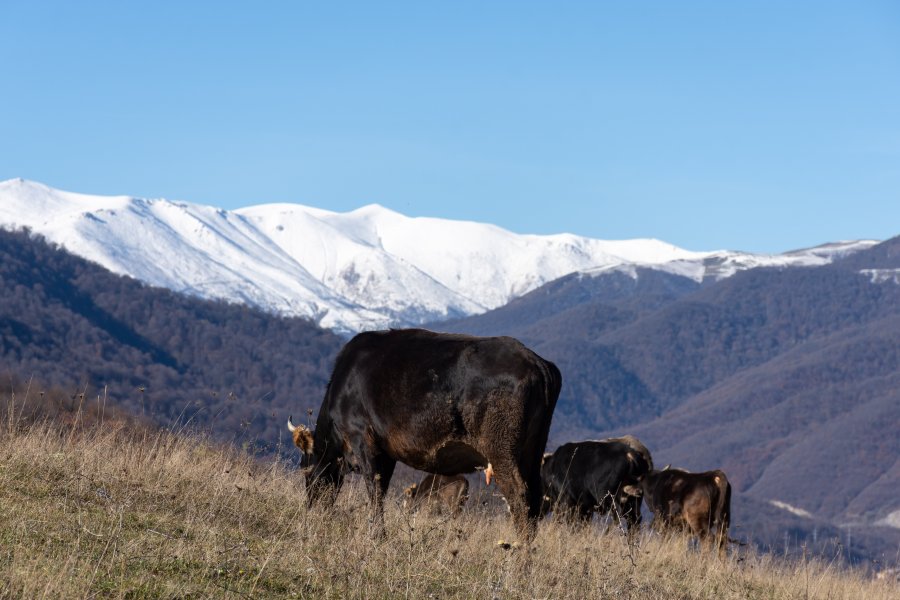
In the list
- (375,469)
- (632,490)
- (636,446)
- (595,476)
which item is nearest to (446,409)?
(375,469)

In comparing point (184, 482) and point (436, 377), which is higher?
point (436, 377)

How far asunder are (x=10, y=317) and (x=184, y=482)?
596ft

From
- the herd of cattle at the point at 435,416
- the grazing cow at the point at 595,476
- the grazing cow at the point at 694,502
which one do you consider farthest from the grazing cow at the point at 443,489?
the herd of cattle at the point at 435,416

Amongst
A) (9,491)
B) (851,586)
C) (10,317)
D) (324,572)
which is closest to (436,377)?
(324,572)

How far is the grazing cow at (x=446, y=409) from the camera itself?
11062mm

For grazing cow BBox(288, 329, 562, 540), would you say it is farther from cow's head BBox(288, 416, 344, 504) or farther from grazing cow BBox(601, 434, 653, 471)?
grazing cow BBox(601, 434, 653, 471)

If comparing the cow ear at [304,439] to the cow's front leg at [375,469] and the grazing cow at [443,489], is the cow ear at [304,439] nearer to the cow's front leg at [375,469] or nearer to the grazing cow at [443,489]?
the cow's front leg at [375,469]

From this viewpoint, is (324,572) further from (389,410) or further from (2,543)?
(389,410)

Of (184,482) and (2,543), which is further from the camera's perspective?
(184,482)

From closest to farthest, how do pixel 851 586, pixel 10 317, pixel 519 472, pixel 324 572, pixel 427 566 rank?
pixel 324 572 → pixel 427 566 → pixel 519 472 → pixel 851 586 → pixel 10 317

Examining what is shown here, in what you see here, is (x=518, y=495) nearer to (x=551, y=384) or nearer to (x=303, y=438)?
(x=551, y=384)

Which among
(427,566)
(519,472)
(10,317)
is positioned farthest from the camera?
(10,317)

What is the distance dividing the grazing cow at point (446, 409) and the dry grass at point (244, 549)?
57 cm

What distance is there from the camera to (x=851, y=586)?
14117 mm
